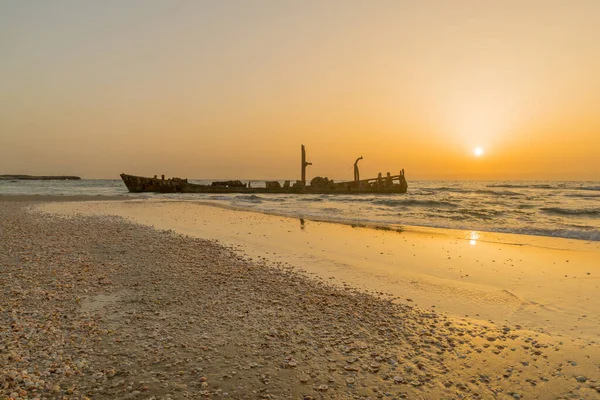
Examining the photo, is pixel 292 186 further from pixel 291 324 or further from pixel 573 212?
pixel 291 324

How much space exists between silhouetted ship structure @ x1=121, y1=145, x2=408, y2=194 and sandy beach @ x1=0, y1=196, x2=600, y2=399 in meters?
38.7

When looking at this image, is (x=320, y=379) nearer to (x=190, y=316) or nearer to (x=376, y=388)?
(x=376, y=388)

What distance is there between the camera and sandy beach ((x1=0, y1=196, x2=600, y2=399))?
3973 millimetres

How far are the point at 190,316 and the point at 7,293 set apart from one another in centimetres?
338

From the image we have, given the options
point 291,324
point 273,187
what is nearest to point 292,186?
point 273,187

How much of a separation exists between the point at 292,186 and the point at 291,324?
4507cm

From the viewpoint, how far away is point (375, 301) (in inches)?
269

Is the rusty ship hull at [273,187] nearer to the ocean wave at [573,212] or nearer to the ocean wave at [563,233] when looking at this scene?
the ocean wave at [573,212]

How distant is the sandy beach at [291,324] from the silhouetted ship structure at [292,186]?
127 feet

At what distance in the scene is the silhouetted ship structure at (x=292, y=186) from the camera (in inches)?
1969

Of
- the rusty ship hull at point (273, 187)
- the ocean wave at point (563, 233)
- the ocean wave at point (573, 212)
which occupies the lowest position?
the ocean wave at point (563, 233)

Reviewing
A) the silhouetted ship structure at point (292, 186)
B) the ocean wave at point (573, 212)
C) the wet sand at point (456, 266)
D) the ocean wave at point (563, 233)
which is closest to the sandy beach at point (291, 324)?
the wet sand at point (456, 266)

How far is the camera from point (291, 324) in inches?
220

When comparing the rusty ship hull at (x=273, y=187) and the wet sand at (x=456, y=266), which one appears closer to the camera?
the wet sand at (x=456, y=266)
